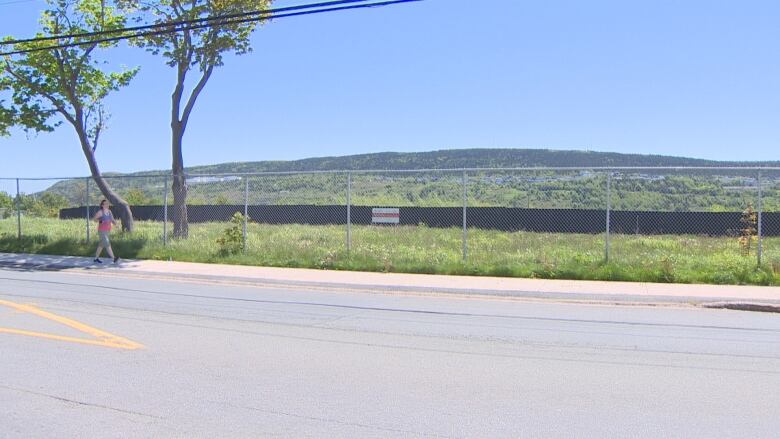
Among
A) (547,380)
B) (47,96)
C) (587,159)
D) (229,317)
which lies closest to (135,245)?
(47,96)

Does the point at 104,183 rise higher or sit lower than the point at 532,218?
higher

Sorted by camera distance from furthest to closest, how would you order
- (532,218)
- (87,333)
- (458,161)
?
(458,161), (532,218), (87,333)

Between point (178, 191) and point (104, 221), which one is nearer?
point (104, 221)

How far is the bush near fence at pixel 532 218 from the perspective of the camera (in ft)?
87.0

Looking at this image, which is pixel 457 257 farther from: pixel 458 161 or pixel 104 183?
pixel 458 161

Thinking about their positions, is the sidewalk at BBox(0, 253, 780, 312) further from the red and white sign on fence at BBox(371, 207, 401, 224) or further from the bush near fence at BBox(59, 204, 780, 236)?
the bush near fence at BBox(59, 204, 780, 236)

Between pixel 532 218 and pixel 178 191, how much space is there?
16.3 meters

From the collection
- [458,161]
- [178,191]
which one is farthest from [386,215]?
[458,161]

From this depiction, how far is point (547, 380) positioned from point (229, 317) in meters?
4.72

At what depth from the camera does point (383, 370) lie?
245 inches

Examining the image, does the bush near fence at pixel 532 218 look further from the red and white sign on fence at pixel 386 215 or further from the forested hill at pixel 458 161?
the red and white sign on fence at pixel 386 215

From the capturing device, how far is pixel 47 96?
67.1ft

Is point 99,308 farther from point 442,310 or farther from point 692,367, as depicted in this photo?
point 692,367

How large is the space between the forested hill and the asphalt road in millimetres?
29940
